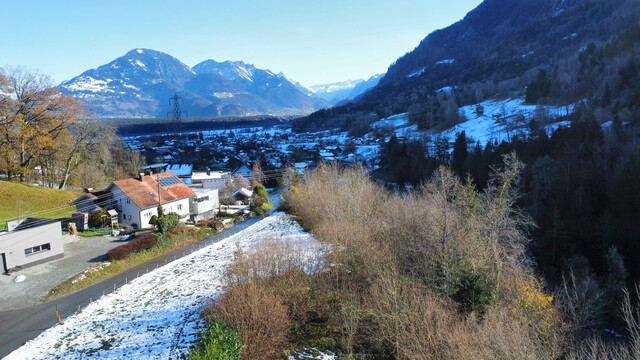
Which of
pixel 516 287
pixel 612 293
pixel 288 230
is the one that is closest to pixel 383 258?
pixel 516 287

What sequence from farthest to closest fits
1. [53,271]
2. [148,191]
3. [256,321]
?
[148,191], [53,271], [256,321]

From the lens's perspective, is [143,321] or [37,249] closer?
[143,321]

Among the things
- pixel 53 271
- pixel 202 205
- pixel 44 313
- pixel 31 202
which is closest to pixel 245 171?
pixel 202 205

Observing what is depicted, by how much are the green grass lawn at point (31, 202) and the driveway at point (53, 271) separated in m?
8.73

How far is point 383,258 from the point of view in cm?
1518

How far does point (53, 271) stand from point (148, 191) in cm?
1362

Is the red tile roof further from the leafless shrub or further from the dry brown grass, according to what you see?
the leafless shrub

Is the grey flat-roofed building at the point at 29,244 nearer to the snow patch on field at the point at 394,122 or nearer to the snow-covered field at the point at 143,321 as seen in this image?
the snow-covered field at the point at 143,321

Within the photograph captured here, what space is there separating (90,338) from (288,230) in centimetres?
1783

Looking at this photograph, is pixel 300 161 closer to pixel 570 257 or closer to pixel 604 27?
pixel 570 257

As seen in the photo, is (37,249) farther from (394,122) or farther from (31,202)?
(394,122)

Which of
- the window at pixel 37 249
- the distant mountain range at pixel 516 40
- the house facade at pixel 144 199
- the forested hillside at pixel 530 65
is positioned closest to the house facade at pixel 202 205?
the house facade at pixel 144 199

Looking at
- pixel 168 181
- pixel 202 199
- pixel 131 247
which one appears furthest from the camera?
pixel 202 199

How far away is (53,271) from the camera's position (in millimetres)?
23672
